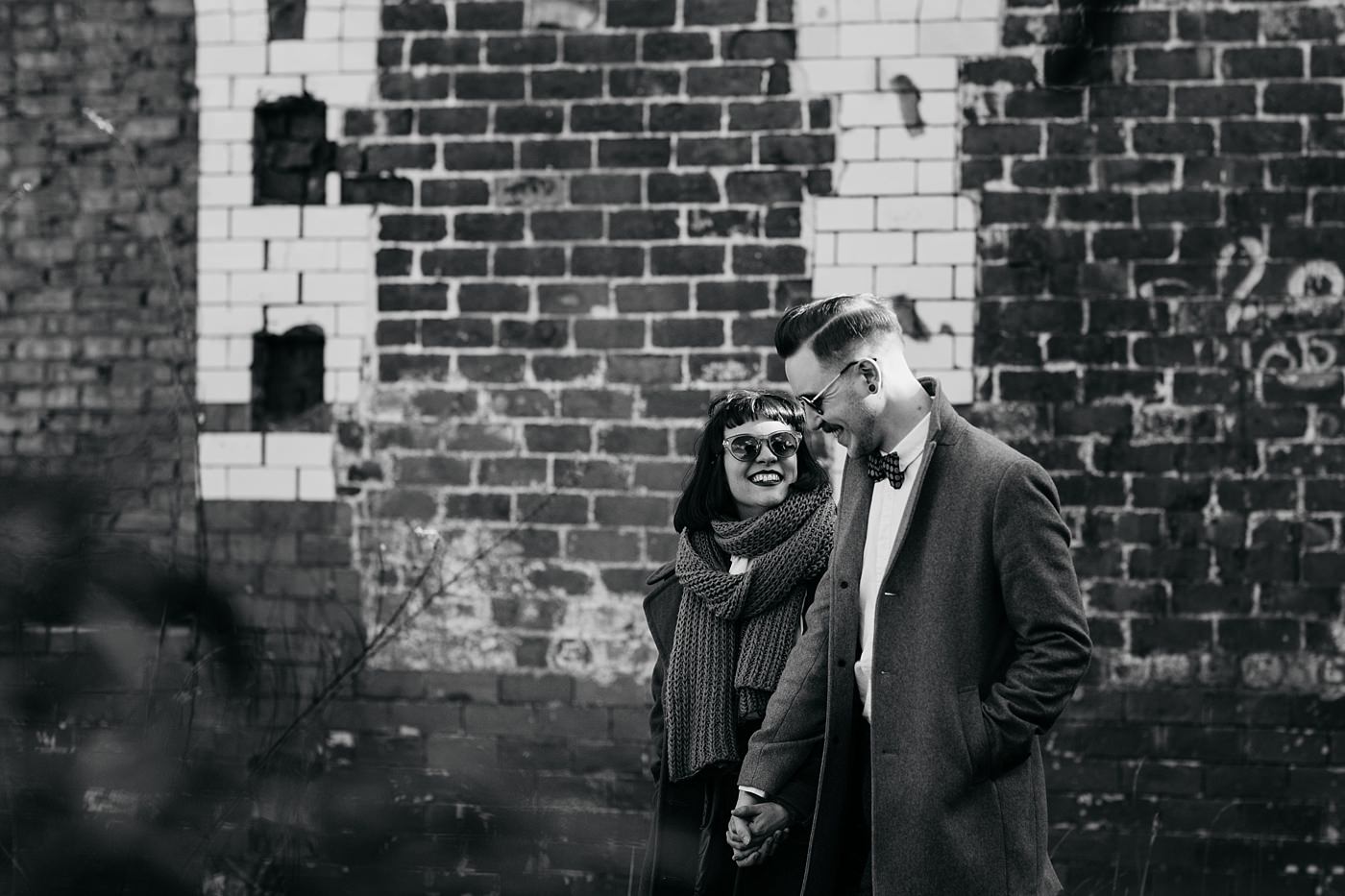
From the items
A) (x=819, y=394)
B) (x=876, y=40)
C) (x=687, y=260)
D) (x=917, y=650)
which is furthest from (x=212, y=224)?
(x=917, y=650)

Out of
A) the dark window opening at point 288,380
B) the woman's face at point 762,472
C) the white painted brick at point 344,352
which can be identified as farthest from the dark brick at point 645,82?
the woman's face at point 762,472

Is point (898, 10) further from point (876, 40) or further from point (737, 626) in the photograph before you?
point (737, 626)

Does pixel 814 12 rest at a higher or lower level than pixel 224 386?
higher

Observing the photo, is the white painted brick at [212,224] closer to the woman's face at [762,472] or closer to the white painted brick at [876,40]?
the white painted brick at [876,40]

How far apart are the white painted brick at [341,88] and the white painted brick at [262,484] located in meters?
1.31

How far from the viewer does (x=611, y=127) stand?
15.9 feet

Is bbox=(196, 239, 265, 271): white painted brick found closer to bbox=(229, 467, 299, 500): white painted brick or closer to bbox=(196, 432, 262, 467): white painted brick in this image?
bbox=(196, 432, 262, 467): white painted brick

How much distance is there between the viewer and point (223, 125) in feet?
16.5

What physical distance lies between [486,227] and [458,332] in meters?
0.41

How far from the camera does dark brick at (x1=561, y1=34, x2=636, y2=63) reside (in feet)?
15.9

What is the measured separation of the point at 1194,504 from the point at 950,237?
1.27 metres

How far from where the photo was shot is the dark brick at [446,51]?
16.1 feet

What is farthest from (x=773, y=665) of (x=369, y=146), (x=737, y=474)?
(x=369, y=146)

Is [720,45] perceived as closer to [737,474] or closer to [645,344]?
[645,344]
